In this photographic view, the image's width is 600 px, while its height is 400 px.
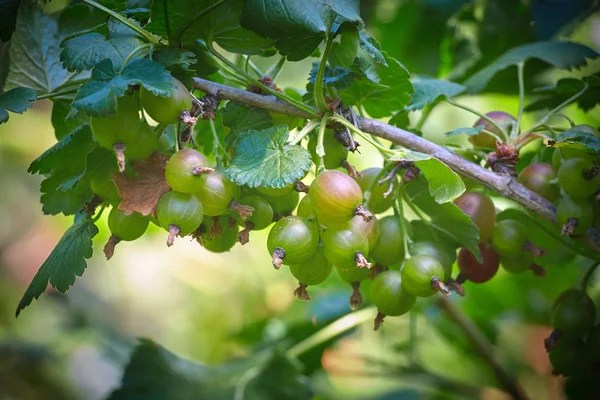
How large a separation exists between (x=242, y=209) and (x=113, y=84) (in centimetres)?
20

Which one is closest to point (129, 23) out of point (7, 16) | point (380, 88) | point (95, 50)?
point (95, 50)

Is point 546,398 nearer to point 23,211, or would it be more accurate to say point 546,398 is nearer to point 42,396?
point 42,396

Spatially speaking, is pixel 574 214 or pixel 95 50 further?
pixel 574 214

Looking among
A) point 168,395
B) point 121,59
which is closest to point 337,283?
point 168,395

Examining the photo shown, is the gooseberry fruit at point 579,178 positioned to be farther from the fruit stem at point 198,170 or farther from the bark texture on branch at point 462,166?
the fruit stem at point 198,170

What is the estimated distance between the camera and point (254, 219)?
27.3 inches

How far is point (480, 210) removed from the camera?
813 millimetres

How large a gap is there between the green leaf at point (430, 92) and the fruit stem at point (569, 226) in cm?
31

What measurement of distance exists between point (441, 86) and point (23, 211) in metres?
2.58

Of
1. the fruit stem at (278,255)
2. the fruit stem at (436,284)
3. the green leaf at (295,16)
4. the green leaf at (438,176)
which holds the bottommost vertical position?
the fruit stem at (436,284)

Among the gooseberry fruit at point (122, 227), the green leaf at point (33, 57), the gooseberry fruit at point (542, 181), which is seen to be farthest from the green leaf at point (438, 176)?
the green leaf at point (33, 57)

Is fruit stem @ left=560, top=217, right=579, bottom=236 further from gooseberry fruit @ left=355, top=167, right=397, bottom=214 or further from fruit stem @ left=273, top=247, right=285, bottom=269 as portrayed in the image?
fruit stem @ left=273, top=247, right=285, bottom=269

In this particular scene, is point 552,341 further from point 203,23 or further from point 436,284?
point 203,23

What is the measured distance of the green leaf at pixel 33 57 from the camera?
86 cm
